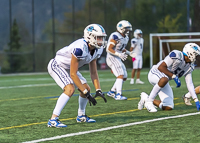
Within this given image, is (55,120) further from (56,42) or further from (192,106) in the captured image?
(56,42)

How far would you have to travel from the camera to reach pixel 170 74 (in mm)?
7426

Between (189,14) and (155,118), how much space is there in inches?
880

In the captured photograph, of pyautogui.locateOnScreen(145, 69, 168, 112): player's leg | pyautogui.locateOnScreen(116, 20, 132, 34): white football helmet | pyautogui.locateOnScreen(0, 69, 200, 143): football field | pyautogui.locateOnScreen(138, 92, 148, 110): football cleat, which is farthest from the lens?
pyautogui.locateOnScreen(116, 20, 132, 34): white football helmet

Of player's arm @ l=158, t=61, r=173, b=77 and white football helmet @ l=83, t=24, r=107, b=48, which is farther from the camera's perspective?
player's arm @ l=158, t=61, r=173, b=77

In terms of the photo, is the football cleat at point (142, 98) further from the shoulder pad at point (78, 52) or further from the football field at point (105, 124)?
the shoulder pad at point (78, 52)

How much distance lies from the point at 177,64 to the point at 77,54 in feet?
7.78

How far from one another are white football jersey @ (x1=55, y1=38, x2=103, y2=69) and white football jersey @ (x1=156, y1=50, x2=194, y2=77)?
67.6 inches

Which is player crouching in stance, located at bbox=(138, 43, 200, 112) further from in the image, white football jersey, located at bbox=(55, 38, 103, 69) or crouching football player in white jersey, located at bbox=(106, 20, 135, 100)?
crouching football player in white jersey, located at bbox=(106, 20, 135, 100)

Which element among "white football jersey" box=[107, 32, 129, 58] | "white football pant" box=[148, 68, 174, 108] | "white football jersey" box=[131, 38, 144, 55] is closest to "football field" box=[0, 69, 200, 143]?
"white football pant" box=[148, 68, 174, 108]

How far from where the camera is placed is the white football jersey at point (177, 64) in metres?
7.39

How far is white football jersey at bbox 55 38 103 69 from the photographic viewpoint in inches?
233

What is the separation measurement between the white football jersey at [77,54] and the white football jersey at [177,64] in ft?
5.63

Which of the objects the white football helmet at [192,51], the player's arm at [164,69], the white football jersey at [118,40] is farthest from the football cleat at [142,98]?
the white football jersey at [118,40]

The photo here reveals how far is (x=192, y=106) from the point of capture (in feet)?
27.8
